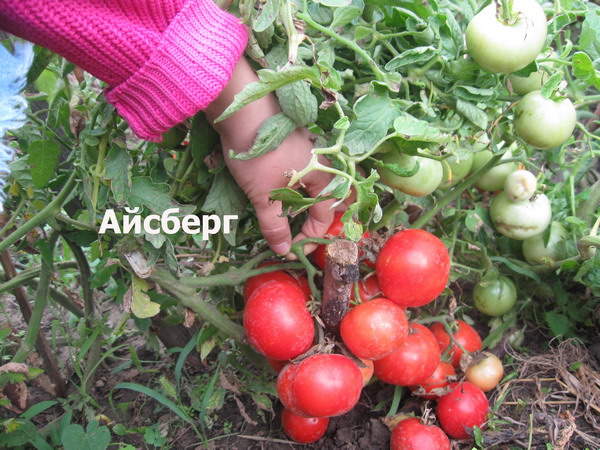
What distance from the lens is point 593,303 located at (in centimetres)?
129

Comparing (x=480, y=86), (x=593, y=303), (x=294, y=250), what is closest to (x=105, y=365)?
(x=294, y=250)

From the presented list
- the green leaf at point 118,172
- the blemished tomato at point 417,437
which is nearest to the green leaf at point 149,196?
the green leaf at point 118,172

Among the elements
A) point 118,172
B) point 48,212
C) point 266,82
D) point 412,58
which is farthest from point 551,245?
point 48,212

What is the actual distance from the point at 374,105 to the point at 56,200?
0.58 m

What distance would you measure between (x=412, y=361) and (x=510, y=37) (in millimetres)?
589

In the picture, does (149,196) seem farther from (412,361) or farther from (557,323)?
(557,323)

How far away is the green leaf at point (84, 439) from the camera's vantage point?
37.3 inches

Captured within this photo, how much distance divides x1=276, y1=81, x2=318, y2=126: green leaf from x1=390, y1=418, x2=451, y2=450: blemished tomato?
2.12 ft

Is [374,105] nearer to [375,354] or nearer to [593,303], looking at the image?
[375,354]

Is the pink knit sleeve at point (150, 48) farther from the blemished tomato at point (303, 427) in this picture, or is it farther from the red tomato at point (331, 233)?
the blemished tomato at point (303, 427)

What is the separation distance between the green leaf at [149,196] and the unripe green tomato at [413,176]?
15.1 inches

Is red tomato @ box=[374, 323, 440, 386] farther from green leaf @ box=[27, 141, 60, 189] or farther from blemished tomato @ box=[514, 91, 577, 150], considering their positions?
green leaf @ box=[27, 141, 60, 189]

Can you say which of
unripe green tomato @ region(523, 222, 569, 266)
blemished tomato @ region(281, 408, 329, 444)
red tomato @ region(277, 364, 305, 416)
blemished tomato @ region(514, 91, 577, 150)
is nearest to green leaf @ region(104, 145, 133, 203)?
red tomato @ region(277, 364, 305, 416)

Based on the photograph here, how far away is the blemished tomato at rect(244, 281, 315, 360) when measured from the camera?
34.6 inches
